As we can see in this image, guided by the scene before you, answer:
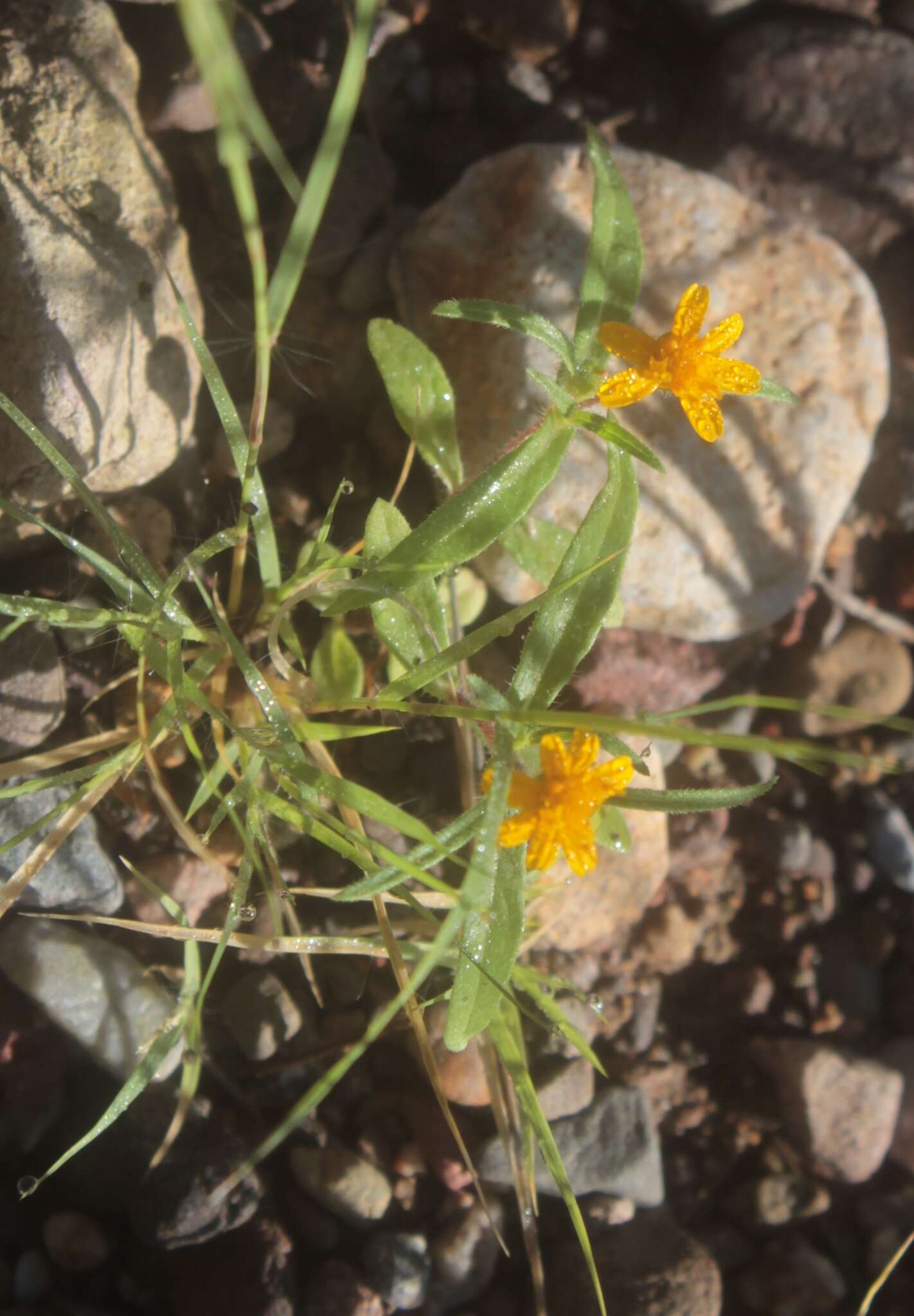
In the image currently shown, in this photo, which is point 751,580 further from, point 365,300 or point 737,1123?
point 737,1123

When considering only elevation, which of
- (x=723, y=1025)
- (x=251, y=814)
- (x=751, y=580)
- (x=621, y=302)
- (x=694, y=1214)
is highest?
(x=621, y=302)

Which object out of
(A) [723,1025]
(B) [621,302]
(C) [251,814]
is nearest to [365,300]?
(B) [621,302]

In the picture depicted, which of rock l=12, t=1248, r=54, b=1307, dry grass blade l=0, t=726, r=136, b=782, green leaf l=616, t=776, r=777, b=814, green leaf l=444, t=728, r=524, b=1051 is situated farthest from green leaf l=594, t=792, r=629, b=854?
rock l=12, t=1248, r=54, b=1307

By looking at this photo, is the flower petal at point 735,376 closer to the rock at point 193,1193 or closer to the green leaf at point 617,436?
the green leaf at point 617,436

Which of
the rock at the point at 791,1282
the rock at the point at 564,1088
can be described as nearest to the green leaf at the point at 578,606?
the rock at the point at 564,1088

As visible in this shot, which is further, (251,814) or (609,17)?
(609,17)

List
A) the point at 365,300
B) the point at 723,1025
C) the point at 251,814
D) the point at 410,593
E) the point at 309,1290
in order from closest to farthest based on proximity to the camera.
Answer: the point at 251,814, the point at 410,593, the point at 309,1290, the point at 365,300, the point at 723,1025

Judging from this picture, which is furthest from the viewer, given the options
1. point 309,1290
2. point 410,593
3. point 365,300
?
point 365,300
